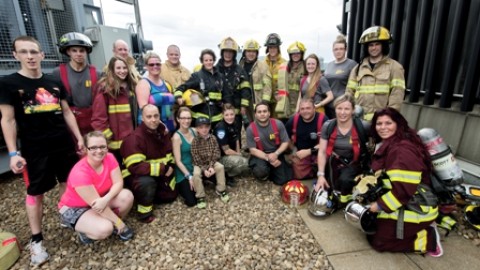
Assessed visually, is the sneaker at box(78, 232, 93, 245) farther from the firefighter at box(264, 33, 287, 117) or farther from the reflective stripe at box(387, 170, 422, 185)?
the firefighter at box(264, 33, 287, 117)

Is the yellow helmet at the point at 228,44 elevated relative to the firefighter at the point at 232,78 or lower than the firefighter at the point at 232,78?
elevated

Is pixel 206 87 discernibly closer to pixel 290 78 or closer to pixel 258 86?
pixel 258 86

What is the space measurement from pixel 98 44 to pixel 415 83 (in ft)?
21.5

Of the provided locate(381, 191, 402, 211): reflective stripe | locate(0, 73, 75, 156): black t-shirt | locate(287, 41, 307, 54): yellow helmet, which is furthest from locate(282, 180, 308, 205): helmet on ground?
locate(0, 73, 75, 156): black t-shirt

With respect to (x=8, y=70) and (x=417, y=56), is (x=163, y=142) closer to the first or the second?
(x=8, y=70)

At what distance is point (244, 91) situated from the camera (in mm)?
4516

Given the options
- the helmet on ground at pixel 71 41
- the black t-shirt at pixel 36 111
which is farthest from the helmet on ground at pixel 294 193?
the helmet on ground at pixel 71 41

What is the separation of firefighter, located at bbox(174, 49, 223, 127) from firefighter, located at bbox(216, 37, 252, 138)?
5.1 inches

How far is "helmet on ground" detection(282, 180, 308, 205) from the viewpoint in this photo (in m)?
3.46

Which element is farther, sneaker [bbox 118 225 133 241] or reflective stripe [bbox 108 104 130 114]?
reflective stripe [bbox 108 104 130 114]

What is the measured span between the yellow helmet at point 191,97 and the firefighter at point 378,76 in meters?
2.37

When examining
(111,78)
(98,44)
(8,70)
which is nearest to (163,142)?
(111,78)

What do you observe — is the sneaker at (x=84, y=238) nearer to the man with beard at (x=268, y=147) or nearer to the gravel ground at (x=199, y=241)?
the gravel ground at (x=199, y=241)

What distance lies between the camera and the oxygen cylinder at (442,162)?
2.56 metres
